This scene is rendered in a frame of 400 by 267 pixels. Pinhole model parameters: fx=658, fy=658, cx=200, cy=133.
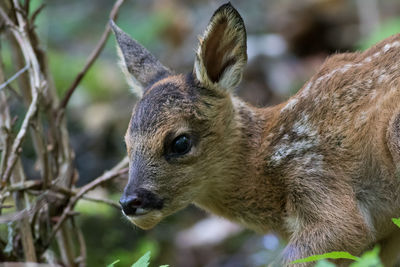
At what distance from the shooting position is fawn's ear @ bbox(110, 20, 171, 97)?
6.54m

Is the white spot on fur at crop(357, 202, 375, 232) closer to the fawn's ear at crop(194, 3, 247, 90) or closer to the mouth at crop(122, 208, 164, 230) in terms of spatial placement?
the fawn's ear at crop(194, 3, 247, 90)

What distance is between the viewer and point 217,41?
19.3ft

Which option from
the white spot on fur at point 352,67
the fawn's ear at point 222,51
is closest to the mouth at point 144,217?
the fawn's ear at point 222,51

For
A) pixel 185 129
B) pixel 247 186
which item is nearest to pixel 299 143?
pixel 247 186

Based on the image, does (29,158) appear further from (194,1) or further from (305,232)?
(194,1)

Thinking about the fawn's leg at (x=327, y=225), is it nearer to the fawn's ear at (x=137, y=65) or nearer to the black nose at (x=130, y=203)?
the black nose at (x=130, y=203)

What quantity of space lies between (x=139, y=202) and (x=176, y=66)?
9.19 meters

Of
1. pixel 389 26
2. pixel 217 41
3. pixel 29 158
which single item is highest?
pixel 217 41

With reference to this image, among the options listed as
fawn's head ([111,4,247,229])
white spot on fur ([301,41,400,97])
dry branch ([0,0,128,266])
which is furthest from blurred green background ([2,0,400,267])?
white spot on fur ([301,41,400,97])

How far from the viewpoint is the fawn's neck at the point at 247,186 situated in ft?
19.3

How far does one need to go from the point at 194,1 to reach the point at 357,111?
42.6 feet

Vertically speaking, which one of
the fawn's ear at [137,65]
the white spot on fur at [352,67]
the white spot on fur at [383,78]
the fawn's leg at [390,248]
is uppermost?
the fawn's ear at [137,65]

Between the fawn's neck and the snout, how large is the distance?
0.74 m

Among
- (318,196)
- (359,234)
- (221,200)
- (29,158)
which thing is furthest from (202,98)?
(29,158)
